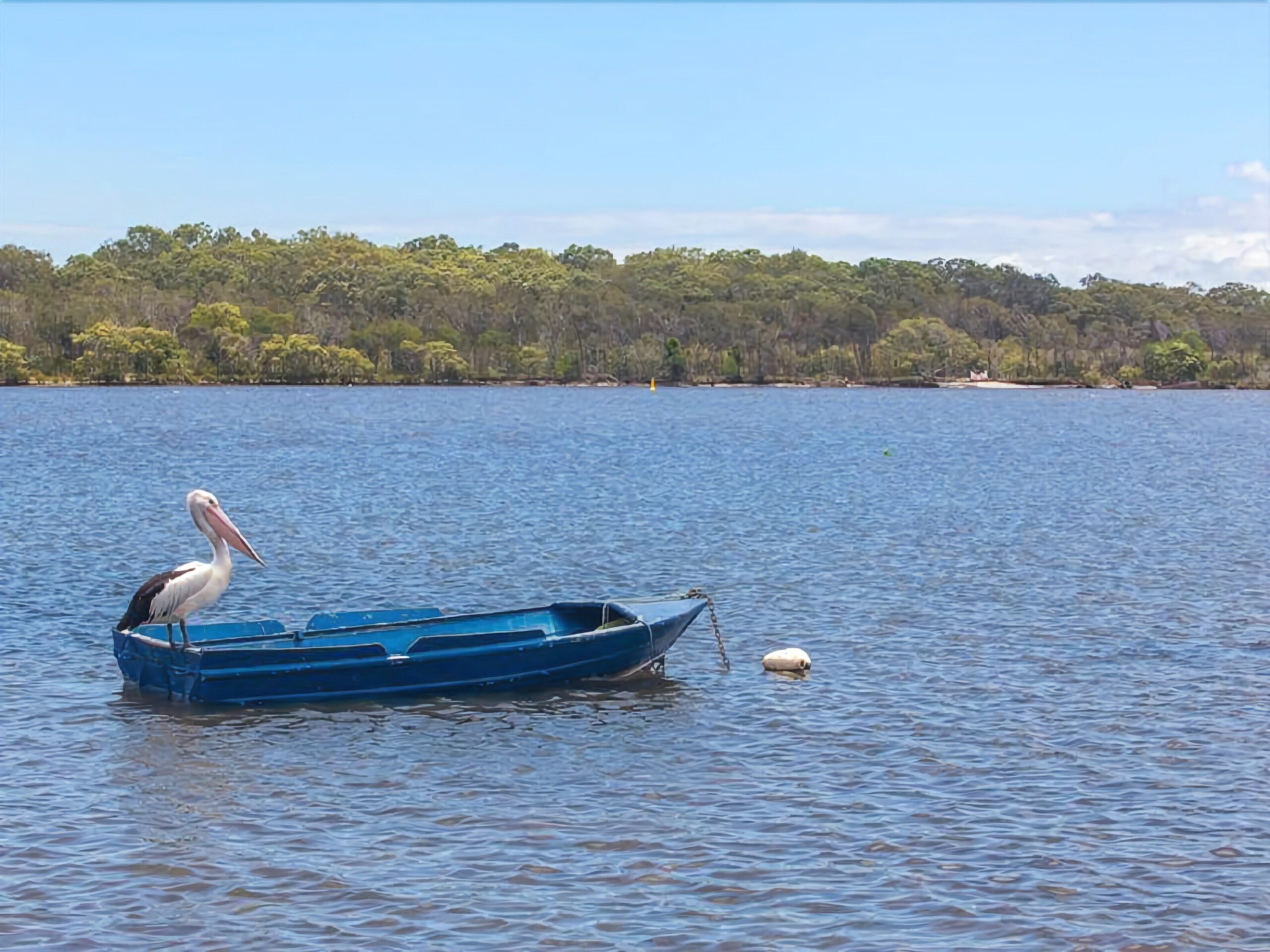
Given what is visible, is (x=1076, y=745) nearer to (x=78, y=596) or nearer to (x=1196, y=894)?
(x=1196, y=894)

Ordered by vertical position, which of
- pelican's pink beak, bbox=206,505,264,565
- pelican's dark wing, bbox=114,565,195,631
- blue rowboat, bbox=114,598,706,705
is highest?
pelican's pink beak, bbox=206,505,264,565

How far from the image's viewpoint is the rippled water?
15.7 meters

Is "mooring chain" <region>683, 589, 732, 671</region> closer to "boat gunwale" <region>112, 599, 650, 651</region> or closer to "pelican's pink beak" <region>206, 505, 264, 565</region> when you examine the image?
"boat gunwale" <region>112, 599, 650, 651</region>

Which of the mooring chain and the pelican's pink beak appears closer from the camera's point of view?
the pelican's pink beak

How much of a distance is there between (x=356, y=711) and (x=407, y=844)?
6291 millimetres

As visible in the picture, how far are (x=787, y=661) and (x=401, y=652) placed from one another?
241 inches

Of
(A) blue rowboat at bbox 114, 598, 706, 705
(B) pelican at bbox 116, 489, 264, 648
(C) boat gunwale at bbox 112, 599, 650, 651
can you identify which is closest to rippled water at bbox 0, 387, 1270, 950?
(A) blue rowboat at bbox 114, 598, 706, 705

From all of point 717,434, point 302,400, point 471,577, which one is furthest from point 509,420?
point 471,577

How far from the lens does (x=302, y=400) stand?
162 meters

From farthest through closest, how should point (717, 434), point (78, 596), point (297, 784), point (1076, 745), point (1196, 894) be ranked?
1. point (717, 434)
2. point (78, 596)
3. point (1076, 745)
4. point (297, 784)
5. point (1196, 894)

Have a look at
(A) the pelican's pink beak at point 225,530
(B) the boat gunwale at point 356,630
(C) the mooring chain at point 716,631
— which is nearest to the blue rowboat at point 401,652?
(B) the boat gunwale at point 356,630

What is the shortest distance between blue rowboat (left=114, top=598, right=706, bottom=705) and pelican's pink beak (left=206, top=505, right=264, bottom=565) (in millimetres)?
1344

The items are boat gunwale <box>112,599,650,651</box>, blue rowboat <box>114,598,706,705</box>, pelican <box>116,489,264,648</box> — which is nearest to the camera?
blue rowboat <box>114,598,706,705</box>

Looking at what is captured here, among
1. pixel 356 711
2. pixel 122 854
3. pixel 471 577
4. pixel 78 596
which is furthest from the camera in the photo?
pixel 471 577
